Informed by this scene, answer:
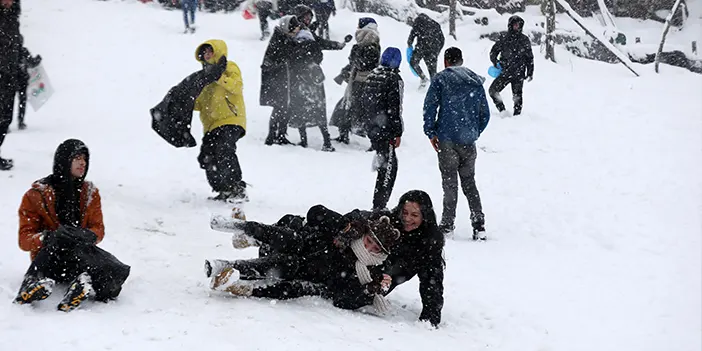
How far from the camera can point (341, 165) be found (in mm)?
9930

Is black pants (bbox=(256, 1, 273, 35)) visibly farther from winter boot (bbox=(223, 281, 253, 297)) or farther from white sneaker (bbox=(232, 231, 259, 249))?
winter boot (bbox=(223, 281, 253, 297))

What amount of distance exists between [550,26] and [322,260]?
14190mm

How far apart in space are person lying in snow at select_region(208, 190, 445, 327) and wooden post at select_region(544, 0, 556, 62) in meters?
13.6

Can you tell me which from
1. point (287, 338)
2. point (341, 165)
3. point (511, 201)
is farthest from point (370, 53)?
point (287, 338)

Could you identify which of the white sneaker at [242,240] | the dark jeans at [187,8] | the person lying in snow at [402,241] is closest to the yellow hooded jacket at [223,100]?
the person lying in snow at [402,241]

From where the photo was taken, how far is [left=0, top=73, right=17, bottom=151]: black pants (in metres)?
7.22

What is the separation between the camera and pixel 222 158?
7.40 metres

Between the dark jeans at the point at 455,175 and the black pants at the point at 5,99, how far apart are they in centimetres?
454

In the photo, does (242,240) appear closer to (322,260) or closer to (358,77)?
(322,260)

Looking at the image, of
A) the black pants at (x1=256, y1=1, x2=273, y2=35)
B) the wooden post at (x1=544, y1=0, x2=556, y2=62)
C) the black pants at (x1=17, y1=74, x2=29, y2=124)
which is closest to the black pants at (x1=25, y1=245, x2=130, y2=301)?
the black pants at (x1=17, y1=74, x2=29, y2=124)

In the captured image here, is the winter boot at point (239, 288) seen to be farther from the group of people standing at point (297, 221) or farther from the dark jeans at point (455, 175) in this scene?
the dark jeans at point (455, 175)

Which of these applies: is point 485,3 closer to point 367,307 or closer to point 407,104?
point 407,104

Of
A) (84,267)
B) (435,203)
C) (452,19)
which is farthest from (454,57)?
(452,19)

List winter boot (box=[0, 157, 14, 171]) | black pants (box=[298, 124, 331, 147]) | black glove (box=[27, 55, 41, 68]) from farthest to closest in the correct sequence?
black pants (box=[298, 124, 331, 147]), black glove (box=[27, 55, 41, 68]), winter boot (box=[0, 157, 14, 171])
